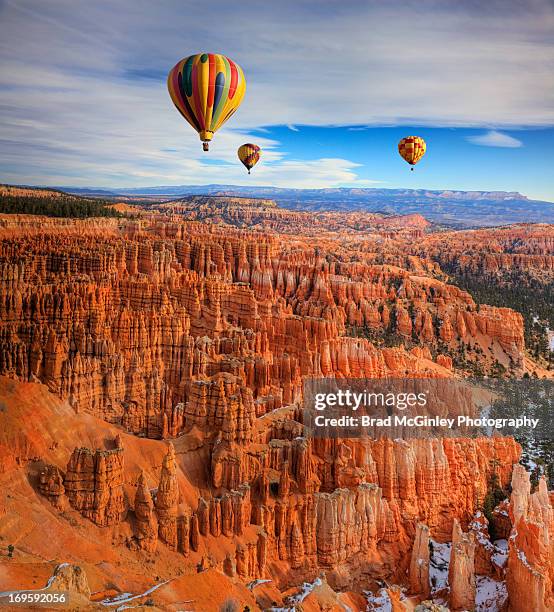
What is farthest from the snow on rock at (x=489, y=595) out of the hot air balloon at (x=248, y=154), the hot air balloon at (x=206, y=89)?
the hot air balloon at (x=248, y=154)

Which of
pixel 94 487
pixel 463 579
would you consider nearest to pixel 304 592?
pixel 463 579

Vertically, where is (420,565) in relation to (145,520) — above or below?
below

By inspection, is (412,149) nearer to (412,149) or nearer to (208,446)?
(412,149)

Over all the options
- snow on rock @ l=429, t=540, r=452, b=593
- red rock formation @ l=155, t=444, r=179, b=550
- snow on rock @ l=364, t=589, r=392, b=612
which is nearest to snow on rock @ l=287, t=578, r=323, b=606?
snow on rock @ l=364, t=589, r=392, b=612

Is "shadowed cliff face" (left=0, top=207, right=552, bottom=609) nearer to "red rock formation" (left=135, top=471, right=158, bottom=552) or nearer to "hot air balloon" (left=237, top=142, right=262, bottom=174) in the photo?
"red rock formation" (left=135, top=471, right=158, bottom=552)

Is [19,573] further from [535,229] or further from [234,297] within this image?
[535,229]

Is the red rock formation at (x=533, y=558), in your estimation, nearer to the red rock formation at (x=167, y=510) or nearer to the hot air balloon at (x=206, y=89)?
the red rock formation at (x=167, y=510)
